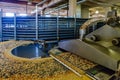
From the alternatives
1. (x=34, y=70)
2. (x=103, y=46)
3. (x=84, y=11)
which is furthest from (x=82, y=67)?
(x=84, y=11)

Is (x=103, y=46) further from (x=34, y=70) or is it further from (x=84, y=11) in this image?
(x=84, y=11)

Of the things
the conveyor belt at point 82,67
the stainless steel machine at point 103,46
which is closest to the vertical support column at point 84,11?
the stainless steel machine at point 103,46

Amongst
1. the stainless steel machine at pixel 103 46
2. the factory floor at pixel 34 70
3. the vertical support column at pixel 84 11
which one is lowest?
the factory floor at pixel 34 70

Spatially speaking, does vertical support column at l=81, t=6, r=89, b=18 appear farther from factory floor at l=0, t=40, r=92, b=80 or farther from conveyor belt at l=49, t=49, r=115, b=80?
factory floor at l=0, t=40, r=92, b=80

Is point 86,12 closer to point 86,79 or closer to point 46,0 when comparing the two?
point 46,0

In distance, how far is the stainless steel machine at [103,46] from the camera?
6.32 ft

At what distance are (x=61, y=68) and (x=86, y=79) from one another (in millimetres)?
469

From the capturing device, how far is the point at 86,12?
287 inches

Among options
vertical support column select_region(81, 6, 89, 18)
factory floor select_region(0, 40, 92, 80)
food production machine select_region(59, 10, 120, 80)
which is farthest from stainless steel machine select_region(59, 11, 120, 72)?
vertical support column select_region(81, 6, 89, 18)

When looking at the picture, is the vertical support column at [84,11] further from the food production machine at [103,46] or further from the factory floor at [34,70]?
the factory floor at [34,70]

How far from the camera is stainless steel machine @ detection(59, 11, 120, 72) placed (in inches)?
75.8

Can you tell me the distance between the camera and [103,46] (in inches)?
94.7

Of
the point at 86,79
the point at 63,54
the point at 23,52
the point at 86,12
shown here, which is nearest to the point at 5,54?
the point at 23,52

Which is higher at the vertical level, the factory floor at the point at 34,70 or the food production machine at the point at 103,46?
the food production machine at the point at 103,46
